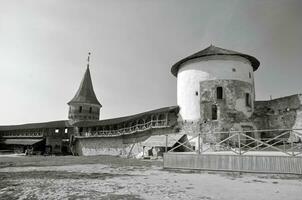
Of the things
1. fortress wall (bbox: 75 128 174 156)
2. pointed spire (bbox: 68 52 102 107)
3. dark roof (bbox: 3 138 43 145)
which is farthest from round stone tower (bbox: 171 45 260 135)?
dark roof (bbox: 3 138 43 145)

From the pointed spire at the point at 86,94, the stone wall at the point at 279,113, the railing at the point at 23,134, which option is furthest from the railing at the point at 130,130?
the railing at the point at 23,134

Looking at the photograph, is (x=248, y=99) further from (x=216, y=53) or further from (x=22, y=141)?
(x=22, y=141)

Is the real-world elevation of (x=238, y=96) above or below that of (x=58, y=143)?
above

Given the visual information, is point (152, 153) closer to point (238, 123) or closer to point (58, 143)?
point (238, 123)

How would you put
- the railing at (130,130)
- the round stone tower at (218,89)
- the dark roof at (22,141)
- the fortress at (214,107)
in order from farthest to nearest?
the dark roof at (22,141)
the railing at (130,130)
the round stone tower at (218,89)
the fortress at (214,107)

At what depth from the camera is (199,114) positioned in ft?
68.9

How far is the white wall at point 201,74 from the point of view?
68.2 feet

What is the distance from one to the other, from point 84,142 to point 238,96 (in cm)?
2468

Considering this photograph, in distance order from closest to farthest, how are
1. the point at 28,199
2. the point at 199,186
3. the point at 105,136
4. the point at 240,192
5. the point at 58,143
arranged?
the point at 28,199, the point at 240,192, the point at 199,186, the point at 105,136, the point at 58,143

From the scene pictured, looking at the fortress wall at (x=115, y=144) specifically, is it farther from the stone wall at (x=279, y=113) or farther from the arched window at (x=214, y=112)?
the stone wall at (x=279, y=113)

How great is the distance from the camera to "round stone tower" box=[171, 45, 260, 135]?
66.4ft

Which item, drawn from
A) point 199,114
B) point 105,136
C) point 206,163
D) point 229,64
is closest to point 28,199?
point 206,163

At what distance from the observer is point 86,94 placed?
1688 inches

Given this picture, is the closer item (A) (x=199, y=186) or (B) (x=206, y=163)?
(A) (x=199, y=186)
